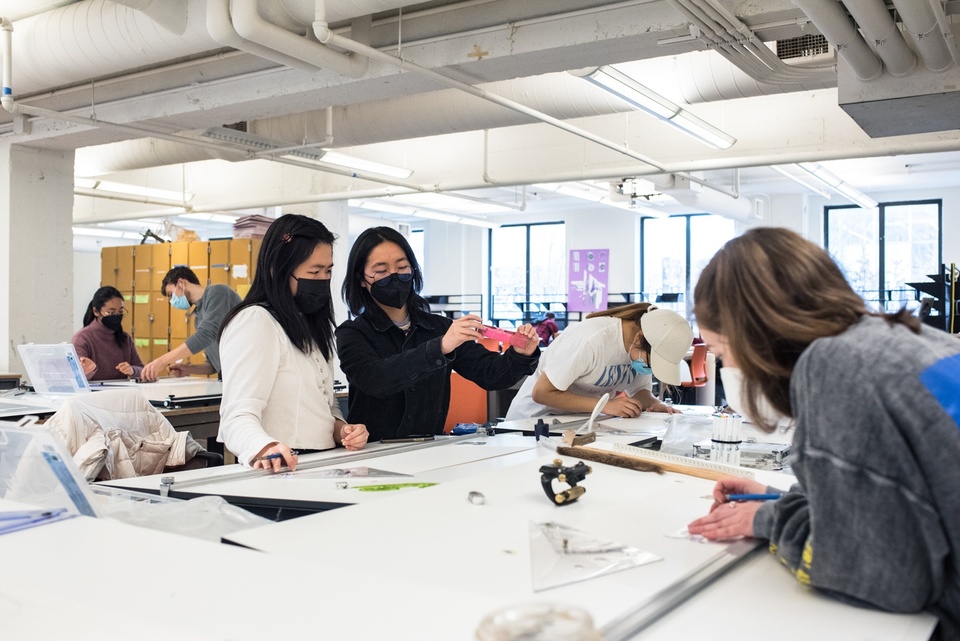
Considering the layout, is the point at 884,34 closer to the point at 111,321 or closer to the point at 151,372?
the point at 151,372

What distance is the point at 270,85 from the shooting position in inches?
175

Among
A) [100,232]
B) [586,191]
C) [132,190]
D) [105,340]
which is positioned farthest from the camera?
[100,232]

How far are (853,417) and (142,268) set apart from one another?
8972 millimetres

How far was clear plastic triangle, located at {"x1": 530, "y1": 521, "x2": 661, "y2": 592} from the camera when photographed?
110 centimetres

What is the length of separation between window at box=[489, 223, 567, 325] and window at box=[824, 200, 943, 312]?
14.3ft

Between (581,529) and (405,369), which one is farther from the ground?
(405,369)

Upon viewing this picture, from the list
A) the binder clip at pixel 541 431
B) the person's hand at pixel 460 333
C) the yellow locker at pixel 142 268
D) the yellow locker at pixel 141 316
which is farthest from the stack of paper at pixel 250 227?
the person's hand at pixel 460 333

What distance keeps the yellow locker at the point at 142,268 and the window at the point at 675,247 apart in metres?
7.39

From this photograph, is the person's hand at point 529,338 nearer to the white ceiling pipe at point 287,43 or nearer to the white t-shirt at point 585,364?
the white t-shirt at point 585,364

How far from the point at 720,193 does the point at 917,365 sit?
992 cm

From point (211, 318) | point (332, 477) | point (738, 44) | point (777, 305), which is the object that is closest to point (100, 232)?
point (211, 318)

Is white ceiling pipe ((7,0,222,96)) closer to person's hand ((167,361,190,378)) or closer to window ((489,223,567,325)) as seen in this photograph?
person's hand ((167,361,190,378))

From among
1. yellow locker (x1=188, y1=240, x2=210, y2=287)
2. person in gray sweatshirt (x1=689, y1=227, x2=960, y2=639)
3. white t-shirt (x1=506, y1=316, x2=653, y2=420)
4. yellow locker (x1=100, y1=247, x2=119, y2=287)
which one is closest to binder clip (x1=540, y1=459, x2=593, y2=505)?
person in gray sweatshirt (x1=689, y1=227, x2=960, y2=639)

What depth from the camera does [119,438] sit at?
2389 mm
